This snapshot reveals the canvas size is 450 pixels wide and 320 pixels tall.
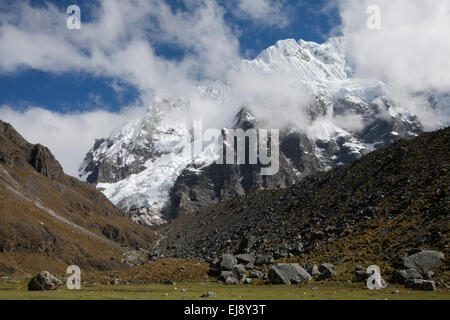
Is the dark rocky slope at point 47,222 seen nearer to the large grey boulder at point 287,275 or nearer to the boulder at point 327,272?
the large grey boulder at point 287,275

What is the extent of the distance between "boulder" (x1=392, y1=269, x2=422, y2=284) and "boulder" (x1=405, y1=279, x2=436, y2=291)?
1504 mm

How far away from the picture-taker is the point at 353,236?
202 ft

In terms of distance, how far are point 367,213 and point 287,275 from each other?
28393 mm

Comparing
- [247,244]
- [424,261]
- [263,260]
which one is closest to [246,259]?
[263,260]

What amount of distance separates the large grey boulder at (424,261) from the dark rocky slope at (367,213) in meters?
2.06

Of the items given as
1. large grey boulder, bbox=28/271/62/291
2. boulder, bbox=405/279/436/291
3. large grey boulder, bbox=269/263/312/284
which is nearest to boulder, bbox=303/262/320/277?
large grey boulder, bbox=269/263/312/284

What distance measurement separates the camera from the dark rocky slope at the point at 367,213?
169 ft

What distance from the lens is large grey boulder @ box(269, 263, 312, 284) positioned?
45.8m

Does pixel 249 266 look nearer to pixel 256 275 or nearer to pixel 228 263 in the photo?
pixel 228 263

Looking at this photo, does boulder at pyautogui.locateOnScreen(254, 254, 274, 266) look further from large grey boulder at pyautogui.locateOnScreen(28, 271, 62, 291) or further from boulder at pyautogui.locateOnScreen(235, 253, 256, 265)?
large grey boulder at pyautogui.locateOnScreen(28, 271, 62, 291)

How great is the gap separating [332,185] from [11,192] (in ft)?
319

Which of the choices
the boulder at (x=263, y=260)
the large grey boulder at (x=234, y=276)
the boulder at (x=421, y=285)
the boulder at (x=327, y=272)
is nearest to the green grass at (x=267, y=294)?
the boulder at (x=421, y=285)

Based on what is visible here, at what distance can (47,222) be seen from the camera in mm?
109000
